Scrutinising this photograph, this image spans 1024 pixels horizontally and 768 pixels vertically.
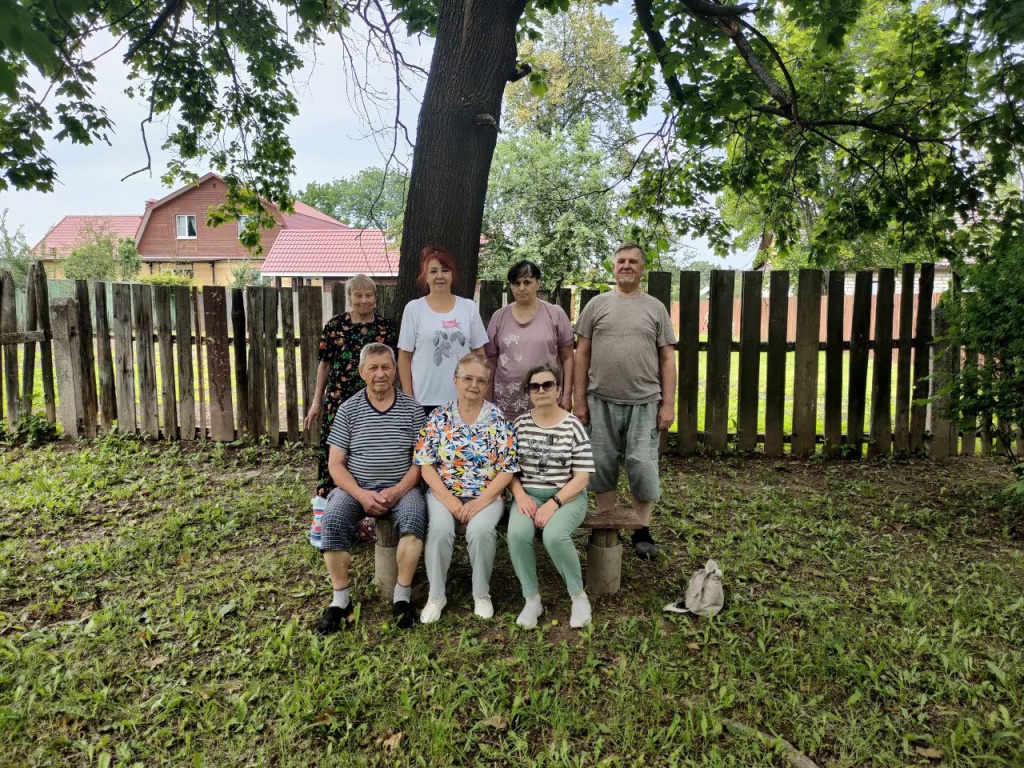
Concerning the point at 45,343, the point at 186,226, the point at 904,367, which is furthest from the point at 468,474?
the point at 186,226

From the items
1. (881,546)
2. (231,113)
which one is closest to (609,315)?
(881,546)

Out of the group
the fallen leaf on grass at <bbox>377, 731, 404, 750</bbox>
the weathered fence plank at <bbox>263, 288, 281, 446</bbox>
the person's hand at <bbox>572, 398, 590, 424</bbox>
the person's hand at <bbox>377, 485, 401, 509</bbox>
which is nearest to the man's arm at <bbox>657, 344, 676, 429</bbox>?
the person's hand at <bbox>572, 398, 590, 424</bbox>

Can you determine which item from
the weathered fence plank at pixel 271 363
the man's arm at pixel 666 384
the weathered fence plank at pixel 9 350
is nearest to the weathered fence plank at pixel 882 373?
the man's arm at pixel 666 384

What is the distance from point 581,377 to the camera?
4305 mm

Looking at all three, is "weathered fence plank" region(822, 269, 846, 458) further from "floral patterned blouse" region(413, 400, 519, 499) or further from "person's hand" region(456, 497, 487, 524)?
"person's hand" region(456, 497, 487, 524)

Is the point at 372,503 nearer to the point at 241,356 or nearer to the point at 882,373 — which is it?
the point at 241,356

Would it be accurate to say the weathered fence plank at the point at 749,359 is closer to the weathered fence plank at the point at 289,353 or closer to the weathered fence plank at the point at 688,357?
the weathered fence plank at the point at 688,357

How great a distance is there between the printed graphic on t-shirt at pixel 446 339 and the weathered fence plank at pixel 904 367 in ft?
15.6

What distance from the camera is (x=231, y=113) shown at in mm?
8305

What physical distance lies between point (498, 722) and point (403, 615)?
91 centimetres

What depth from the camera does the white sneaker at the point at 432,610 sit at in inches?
136

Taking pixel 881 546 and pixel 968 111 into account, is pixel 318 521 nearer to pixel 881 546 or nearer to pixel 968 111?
pixel 881 546

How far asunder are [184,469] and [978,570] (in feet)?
21.2

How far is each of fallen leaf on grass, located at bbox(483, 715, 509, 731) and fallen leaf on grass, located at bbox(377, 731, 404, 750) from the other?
35cm
